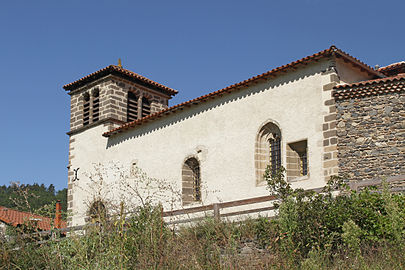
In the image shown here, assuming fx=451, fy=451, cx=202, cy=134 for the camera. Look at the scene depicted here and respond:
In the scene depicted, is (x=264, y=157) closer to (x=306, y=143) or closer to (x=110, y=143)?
(x=306, y=143)

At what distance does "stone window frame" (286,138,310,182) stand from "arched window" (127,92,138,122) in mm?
9891

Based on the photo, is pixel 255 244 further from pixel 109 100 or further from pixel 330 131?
pixel 109 100

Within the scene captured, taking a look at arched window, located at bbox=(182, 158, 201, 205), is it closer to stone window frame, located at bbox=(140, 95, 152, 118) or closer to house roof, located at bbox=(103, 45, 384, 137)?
house roof, located at bbox=(103, 45, 384, 137)

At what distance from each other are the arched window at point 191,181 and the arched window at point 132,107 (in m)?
5.93

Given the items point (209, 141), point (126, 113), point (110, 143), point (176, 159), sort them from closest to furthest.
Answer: point (209, 141)
point (176, 159)
point (110, 143)
point (126, 113)

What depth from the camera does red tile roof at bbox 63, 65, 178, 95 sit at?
20219 mm

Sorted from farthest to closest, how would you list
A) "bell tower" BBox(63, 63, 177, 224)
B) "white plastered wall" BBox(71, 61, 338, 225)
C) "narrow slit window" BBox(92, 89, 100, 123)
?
"narrow slit window" BBox(92, 89, 100, 123), "bell tower" BBox(63, 63, 177, 224), "white plastered wall" BBox(71, 61, 338, 225)

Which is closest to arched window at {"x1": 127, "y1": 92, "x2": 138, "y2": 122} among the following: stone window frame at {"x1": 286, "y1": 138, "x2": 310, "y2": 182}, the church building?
the church building

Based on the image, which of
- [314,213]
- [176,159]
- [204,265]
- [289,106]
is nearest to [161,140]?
[176,159]

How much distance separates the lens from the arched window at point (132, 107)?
20925mm

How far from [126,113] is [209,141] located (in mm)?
6649

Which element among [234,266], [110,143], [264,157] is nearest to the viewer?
[234,266]

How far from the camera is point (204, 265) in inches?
233

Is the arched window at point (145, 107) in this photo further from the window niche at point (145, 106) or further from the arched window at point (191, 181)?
→ the arched window at point (191, 181)
